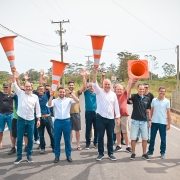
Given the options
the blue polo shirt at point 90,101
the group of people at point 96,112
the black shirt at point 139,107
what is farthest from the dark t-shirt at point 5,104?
the black shirt at point 139,107

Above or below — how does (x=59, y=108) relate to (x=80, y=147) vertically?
above

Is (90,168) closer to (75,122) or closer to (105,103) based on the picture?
(105,103)

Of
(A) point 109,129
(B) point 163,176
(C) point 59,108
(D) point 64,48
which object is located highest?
(D) point 64,48

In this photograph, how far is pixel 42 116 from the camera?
663 cm

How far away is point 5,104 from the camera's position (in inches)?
279

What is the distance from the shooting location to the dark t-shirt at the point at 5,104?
708 centimetres

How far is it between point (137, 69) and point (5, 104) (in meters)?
3.77

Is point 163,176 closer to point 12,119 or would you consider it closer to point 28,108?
point 28,108

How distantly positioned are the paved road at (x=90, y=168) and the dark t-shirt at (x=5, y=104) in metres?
1.11

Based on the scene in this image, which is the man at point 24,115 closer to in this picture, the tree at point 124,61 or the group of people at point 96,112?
the group of people at point 96,112

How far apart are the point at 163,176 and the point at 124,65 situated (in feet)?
184

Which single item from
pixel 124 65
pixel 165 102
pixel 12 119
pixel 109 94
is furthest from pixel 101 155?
pixel 124 65

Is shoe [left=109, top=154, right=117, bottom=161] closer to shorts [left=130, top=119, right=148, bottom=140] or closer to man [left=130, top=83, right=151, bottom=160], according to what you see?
man [left=130, top=83, right=151, bottom=160]

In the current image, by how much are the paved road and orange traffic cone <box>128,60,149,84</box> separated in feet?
6.14
